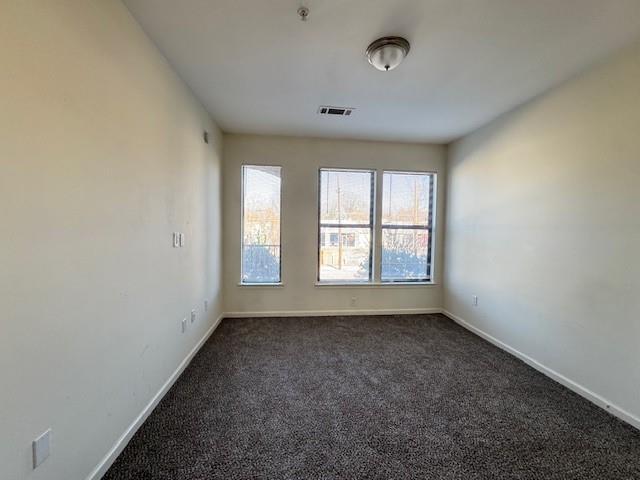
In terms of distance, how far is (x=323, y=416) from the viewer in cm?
196

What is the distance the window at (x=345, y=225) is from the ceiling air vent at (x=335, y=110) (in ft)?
3.44

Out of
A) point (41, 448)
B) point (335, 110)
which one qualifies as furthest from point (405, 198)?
point (41, 448)

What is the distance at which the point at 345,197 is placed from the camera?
167 inches

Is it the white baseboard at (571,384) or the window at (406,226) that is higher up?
the window at (406,226)

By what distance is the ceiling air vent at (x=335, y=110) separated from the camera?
3.06m

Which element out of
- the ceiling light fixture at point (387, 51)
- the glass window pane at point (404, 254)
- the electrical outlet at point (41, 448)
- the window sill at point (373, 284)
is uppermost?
the ceiling light fixture at point (387, 51)

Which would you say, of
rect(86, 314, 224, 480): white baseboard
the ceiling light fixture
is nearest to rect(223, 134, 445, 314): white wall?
rect(86, 314, 224, 480): white baseboard

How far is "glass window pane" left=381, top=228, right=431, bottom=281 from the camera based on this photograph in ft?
14.1

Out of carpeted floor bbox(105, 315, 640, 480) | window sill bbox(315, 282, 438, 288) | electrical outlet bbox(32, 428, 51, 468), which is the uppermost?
window sill bbox(315, 282, 438, 288)

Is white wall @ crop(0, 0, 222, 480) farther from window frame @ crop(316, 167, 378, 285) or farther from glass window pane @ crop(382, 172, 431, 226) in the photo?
glass window pane @ crop(382, 172, 431, 226)

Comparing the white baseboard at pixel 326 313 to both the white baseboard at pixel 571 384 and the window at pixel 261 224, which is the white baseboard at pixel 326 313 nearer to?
the window at pixel 261 224

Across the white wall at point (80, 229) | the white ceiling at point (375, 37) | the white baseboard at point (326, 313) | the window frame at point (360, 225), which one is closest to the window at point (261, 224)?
the white baseboard at point (326, 313)

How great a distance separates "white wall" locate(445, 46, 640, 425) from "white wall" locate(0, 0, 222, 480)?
3324 millimetres

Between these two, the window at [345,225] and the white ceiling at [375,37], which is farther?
the window at [345,225]
